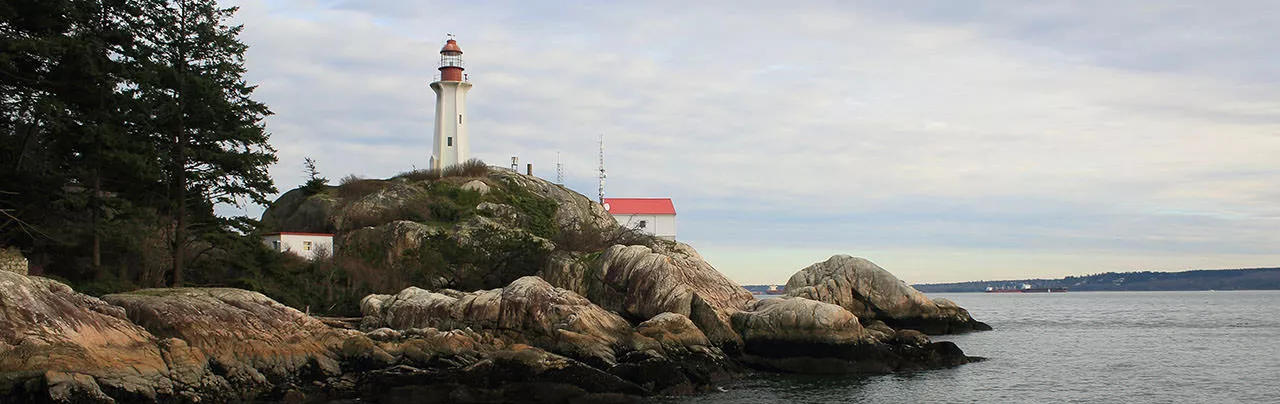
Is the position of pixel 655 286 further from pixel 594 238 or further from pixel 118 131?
pixel 118 131

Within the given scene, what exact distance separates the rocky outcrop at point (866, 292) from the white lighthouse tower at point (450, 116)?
19.6m

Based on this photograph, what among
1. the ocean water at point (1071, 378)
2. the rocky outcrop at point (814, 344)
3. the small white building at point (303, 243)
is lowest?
the ocean water at point (1071, 378)

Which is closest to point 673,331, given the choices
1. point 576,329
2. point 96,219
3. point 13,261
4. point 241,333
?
point 576,329

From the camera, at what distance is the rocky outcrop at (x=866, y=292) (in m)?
52.6

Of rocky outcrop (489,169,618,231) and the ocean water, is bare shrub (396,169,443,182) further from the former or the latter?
the ocean water

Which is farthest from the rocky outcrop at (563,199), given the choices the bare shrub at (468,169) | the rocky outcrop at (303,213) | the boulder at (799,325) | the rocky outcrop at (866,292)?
the boulder at (799,325)

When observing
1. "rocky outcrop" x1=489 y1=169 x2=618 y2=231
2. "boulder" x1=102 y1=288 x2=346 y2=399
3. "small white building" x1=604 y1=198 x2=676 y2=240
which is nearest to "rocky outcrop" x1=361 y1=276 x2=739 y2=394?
"boulder" x1=102 y1=288 x2=346 y2=399

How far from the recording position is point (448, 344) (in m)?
29.8

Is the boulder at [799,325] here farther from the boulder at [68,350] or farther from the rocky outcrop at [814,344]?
the boulder at [68,350]

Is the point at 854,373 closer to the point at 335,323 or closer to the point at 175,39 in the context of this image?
the point at 335,323

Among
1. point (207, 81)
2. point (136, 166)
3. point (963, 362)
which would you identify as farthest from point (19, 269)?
point (963, 362)

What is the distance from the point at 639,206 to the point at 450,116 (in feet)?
57.8

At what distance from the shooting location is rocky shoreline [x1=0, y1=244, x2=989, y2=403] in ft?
80.3

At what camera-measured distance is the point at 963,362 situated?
123ft
